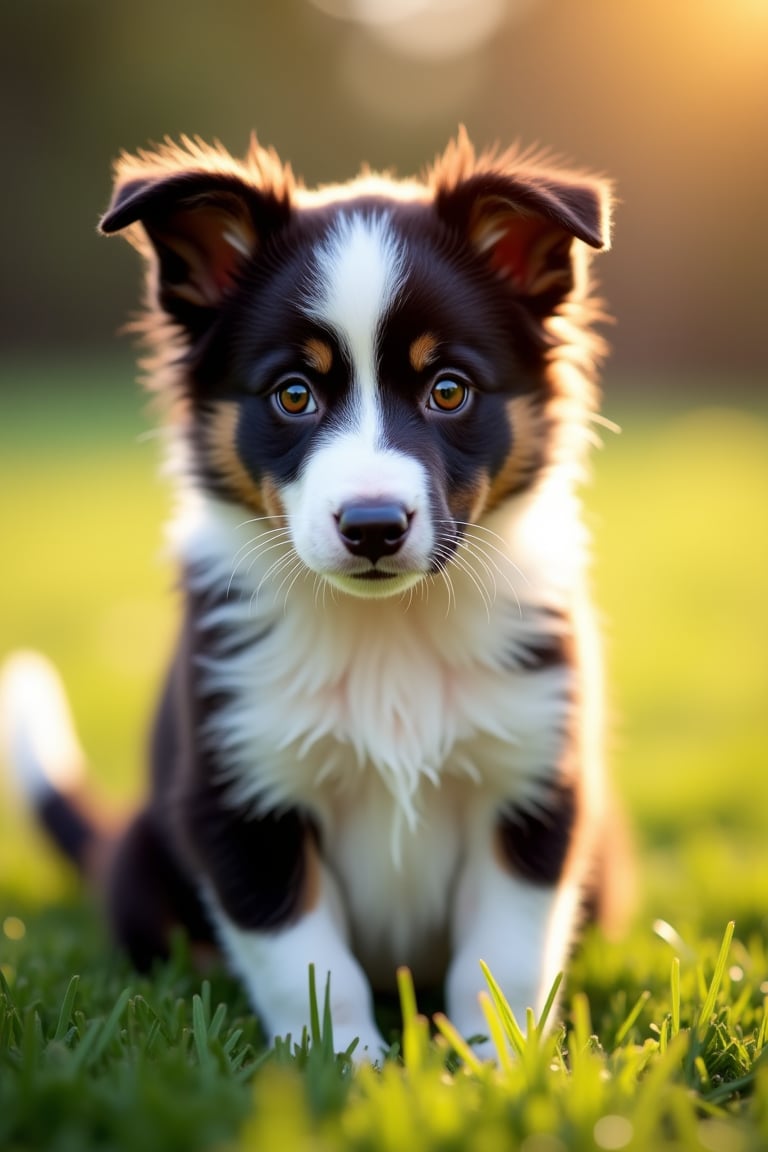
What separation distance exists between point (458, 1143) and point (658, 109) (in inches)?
729

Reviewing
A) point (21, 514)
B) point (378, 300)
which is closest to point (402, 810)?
point (378, 300)

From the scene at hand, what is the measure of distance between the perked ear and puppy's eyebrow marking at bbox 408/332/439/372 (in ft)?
1.12

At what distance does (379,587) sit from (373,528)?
0.21 metres

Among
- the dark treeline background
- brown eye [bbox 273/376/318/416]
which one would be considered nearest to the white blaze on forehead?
brown eye [bbox 273/376/318/416]

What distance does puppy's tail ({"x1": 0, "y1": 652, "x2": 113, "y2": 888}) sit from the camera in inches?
161

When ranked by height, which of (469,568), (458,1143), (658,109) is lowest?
(458,1143)

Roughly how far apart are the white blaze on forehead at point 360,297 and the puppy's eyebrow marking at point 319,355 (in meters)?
0.04

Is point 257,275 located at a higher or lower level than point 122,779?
higher

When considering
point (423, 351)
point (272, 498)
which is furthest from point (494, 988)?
point (423, 351)

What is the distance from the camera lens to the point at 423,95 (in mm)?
20109

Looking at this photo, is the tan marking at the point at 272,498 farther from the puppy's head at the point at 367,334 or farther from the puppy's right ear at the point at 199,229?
the puppy's right ear at the point at 199,229

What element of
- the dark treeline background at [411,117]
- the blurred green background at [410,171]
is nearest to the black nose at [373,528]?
the blurred green background at [410,171]

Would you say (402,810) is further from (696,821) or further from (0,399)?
(0,399)

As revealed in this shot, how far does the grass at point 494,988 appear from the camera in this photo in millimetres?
1718
